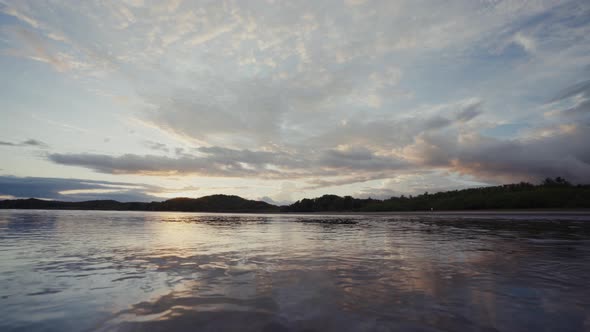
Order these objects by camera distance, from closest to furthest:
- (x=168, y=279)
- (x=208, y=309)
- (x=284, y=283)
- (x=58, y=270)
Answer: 1. (x=208, y=309)
2. (x=284, y=283)
3. (x=168, y=279)
4. (x=58, y=270)

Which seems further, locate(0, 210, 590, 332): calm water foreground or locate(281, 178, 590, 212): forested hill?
locate(281, 178, 590, 212): forested hill

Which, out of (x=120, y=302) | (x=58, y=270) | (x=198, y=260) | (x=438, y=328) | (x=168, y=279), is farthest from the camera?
(x=198, y=260)

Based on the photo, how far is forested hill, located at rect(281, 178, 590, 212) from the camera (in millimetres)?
75500

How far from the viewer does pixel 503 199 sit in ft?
276

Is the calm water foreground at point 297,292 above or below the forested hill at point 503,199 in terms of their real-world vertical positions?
below

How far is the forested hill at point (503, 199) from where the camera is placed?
248 feet

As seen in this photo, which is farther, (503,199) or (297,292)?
(503,199)

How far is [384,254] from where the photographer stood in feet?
39.7

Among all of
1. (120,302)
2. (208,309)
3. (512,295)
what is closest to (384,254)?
(512,295)

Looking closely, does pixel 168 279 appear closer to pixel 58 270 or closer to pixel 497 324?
pixel 58 270

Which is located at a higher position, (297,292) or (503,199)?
(503,199)

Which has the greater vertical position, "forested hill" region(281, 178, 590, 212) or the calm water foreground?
"forested hill" region(281, 178, 590, 212)

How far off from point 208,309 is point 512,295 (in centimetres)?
653

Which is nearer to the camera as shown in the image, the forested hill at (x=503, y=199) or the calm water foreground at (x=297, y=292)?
the calm water foreground at (x=297, y=292)
